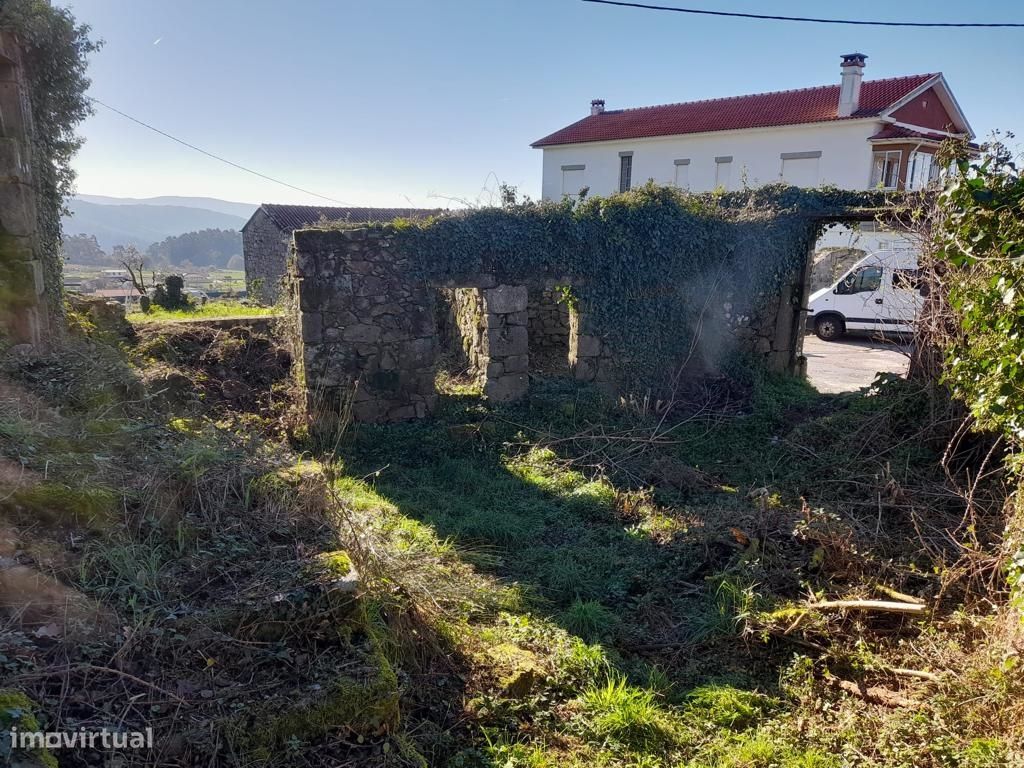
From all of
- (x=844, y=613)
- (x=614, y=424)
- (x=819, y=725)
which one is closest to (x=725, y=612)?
(x=844, y=613)

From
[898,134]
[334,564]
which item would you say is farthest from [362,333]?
[898,134]

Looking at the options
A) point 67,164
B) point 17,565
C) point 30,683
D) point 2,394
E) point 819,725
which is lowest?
point 819,725

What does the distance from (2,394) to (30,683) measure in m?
3.07

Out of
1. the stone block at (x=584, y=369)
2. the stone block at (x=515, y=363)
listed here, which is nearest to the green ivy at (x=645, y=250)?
the stone block at (x=584, y=369)

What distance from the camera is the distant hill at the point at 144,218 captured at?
55388 millimetres

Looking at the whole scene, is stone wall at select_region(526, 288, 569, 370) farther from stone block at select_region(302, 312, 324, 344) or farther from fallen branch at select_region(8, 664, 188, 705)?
fallen branch at select_region(8, 664, 188, 705)

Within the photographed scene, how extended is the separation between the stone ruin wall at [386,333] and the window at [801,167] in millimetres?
17148

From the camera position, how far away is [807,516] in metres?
4.50

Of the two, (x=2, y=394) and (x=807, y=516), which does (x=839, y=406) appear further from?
(x=2, y=394)

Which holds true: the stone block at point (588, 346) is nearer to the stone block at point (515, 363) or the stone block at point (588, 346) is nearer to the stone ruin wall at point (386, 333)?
the stone ruin wall at point (386, 333)

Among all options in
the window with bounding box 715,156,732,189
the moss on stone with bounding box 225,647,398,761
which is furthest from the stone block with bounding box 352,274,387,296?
the window with bounding box 715,156,732,189

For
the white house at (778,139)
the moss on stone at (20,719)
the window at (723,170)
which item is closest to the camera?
the moss on stone at (20,719)

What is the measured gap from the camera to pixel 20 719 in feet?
6.00

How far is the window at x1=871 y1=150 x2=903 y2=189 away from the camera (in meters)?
20.7
